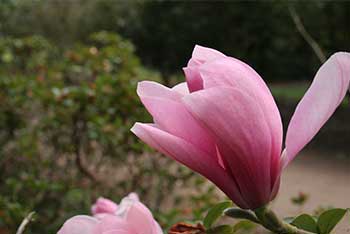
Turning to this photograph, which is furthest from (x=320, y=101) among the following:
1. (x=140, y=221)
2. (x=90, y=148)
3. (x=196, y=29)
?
(x=196, y=29)

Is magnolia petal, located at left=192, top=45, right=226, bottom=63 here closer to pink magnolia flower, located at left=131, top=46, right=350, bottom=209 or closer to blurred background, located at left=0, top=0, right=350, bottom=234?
pink magnolia flower, located at left=131, top=46, right=350, bottom=209

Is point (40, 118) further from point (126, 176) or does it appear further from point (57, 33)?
point (57, 33)

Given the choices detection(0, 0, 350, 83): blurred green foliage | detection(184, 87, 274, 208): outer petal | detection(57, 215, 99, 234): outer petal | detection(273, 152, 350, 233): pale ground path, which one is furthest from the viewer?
detection(0, 0, 350, 83): blurred green foliage

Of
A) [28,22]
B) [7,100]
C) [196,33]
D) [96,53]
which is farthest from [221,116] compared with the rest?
[196,33]

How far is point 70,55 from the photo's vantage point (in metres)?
3.30

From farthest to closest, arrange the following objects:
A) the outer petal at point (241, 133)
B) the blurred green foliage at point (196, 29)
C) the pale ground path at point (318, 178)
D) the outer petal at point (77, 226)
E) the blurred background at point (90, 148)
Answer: the blurred green foliage at point (196, 29)
the pale ground path at point (318, 178)
the blurred background at point (90, 148)
the outer petal at point (77, 226)
the outer petal at point (241, 133)

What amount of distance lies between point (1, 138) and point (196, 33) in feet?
28.5

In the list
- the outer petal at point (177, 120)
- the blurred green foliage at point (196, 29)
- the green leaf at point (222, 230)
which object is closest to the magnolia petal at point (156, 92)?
the outer petal at point (177, 120)

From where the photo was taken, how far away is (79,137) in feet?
9.38

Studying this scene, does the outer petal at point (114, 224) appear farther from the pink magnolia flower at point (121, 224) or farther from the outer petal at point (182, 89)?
the outer petal at point (182, 89)

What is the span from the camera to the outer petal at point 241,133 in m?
0.34

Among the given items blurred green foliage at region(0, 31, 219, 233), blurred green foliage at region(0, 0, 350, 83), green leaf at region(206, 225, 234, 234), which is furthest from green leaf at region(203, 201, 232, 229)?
blurred green foliage at region(0, 0, 350, 83)

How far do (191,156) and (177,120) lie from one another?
2 cm

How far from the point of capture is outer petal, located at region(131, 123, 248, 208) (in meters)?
0.36
